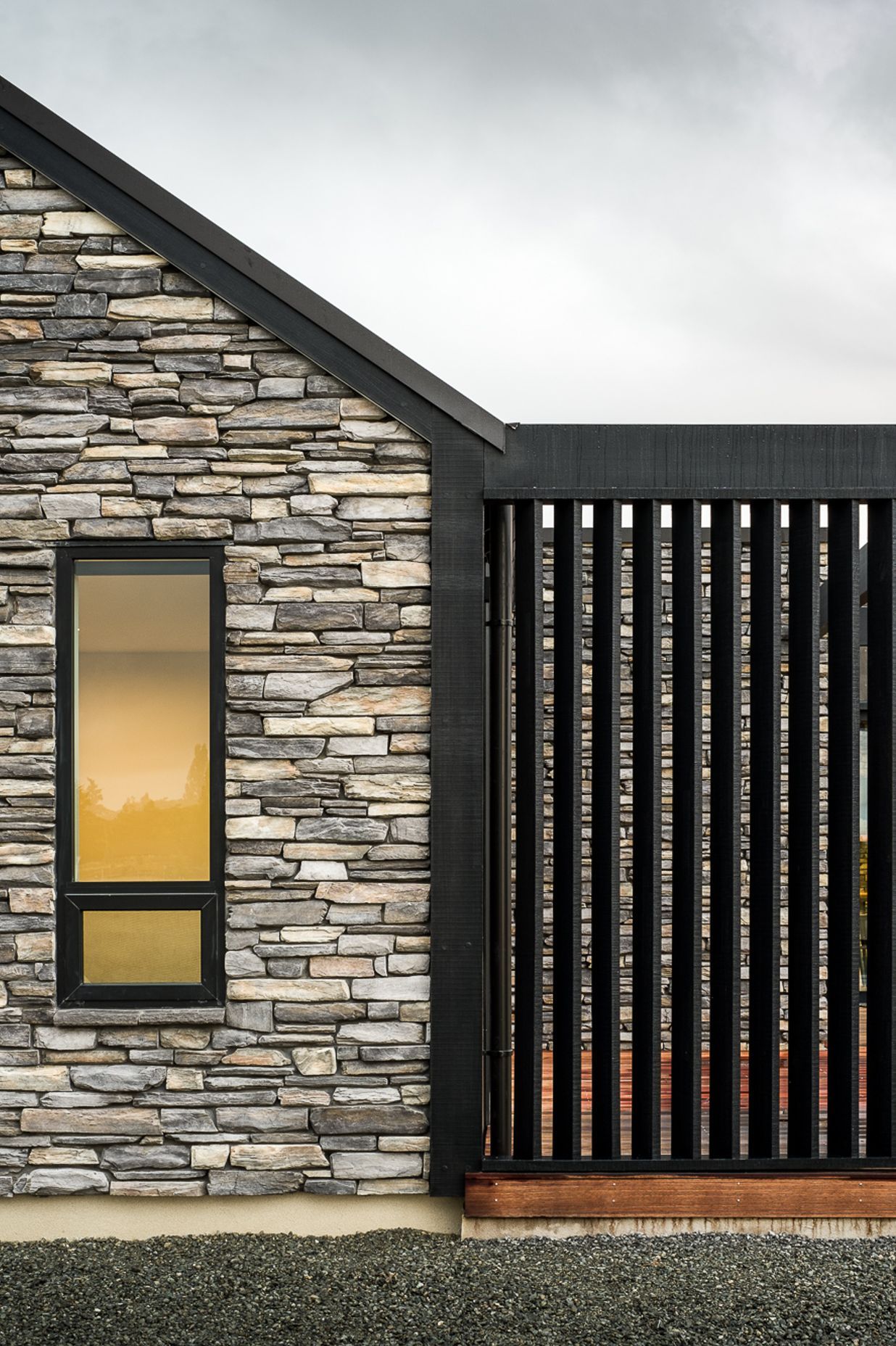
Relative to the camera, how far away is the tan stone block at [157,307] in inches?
139

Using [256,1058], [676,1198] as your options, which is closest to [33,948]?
[256,1058]

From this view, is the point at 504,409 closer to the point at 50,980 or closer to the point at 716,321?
the point at 716,321

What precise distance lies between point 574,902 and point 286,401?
2264 millimetres

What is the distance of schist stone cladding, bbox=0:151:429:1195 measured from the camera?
343 centimetres

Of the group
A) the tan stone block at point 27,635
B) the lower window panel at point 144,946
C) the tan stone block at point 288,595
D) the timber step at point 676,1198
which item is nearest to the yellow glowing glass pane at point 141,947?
the lower window panel at point 144,946

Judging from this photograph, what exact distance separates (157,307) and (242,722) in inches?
64.8

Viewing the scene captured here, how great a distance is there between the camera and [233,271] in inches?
137

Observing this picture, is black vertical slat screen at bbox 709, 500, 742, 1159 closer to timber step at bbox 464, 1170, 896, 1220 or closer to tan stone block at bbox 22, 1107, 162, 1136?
timber step at bbox 464, 1170, 896, 1220

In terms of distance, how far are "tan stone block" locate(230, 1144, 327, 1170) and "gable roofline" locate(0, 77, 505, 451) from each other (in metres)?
2.77

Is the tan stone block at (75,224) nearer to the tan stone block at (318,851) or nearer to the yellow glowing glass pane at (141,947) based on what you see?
the tan stone block at (318,851)

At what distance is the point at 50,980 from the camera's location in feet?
11.3

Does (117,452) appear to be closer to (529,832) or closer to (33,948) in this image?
(33,948)

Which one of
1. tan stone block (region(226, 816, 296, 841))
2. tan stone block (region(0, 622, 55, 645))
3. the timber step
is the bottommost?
the timber step

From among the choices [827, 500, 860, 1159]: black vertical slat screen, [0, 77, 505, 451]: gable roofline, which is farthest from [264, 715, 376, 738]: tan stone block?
[827, 500, 860, 1159]: black vertical slat screen
